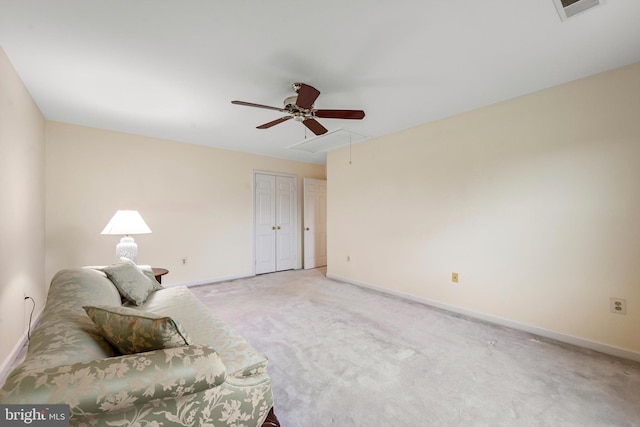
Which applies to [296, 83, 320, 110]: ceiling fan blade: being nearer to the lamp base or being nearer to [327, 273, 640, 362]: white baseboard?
the lamp base

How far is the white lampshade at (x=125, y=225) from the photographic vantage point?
2861mm

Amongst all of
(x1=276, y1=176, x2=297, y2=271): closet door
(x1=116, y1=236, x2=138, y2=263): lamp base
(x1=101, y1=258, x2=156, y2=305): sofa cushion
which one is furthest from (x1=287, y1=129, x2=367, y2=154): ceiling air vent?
(x1=101, y1=258, x2=156, y2=305): sofa cushion

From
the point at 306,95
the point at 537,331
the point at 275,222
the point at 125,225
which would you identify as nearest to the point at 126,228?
the point at 125,225

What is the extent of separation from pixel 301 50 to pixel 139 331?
1.96m

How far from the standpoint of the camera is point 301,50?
198cm

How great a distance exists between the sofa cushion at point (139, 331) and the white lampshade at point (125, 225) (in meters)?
2.12

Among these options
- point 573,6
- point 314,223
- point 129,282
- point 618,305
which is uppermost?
point 573,6

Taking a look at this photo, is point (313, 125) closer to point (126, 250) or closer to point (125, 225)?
point (125, 225)

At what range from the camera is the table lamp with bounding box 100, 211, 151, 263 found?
2.87m

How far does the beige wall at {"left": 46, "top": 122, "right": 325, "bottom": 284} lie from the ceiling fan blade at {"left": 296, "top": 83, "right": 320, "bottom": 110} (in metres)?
2.90

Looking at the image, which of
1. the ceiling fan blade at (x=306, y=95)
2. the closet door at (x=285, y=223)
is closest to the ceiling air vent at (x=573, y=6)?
the ceiling fan blade at (x=306, y=95)

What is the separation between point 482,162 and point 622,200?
113 centimetres

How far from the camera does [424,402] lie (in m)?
1.68

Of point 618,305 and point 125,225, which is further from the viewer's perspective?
point 125,225
